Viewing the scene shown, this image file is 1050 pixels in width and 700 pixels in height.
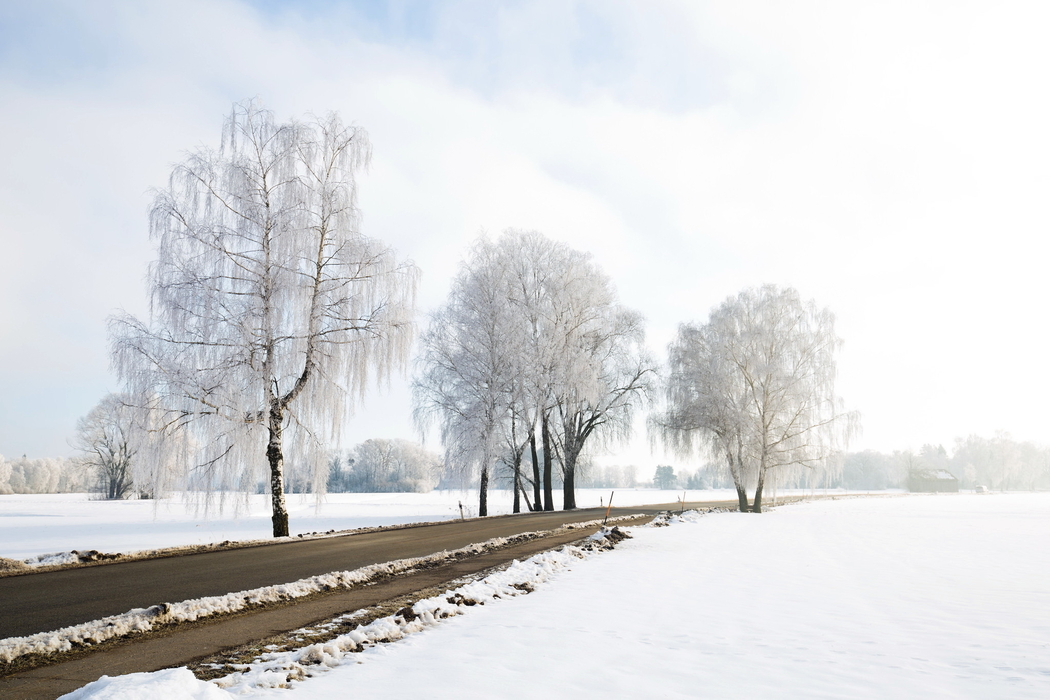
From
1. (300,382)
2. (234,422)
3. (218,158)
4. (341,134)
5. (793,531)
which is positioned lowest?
(793,531)

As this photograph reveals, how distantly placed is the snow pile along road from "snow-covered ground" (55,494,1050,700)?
89.3 inches

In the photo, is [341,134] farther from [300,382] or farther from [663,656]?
[663,656]

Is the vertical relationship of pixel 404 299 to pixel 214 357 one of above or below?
above

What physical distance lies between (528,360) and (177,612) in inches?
804

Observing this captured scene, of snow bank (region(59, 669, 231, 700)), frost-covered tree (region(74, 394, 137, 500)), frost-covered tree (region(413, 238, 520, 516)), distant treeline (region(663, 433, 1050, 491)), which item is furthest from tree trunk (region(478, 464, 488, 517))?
distant treeline (region(663, 433, 1050, 491))

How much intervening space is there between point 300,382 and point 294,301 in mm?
2180

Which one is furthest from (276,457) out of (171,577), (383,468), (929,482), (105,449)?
(929,482)

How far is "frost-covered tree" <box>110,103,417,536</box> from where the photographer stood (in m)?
14.5

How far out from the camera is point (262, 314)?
1534 centimetres

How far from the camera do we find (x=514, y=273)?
92.2 feet

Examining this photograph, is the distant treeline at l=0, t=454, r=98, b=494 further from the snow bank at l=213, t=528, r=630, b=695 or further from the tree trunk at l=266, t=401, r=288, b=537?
the snow bank at l=213, t=528, r=630, b=695

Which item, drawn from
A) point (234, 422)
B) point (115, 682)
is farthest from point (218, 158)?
point (115, 682)

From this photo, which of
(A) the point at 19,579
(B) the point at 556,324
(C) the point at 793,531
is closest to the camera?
(A) the point at 19,579

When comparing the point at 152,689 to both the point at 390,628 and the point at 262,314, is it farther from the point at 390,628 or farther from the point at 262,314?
the point at 262,314
